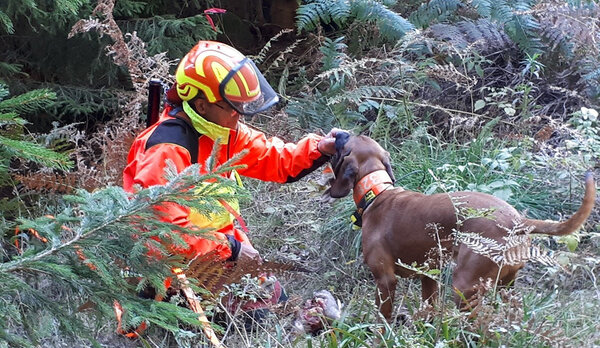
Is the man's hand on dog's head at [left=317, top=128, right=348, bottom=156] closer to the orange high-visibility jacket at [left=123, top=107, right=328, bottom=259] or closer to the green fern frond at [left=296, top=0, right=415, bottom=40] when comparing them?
the orange high-visibility jacket at [left=123, top=107, right=328, bottom=259]

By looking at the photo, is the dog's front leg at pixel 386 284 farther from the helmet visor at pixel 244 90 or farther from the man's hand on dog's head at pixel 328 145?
the helmet visor at pixel 244 90

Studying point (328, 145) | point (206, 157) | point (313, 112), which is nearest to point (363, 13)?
point (313, 112)

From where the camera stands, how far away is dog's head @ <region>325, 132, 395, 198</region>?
168 inches

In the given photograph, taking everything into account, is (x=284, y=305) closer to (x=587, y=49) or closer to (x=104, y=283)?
(x=104, y=283)

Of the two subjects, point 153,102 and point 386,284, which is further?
point 153,102

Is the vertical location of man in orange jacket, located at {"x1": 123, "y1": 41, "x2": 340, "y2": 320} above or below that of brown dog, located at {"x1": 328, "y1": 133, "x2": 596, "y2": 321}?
above

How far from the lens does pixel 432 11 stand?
270 inches

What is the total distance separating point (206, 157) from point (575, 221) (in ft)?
6.15

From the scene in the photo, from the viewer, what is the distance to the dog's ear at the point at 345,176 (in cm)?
425

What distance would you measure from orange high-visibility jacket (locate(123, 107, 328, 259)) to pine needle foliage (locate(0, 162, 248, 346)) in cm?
79

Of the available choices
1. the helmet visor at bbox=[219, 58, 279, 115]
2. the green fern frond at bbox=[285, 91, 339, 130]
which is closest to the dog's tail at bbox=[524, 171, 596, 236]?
the helmet visor at bbox=[219, 58, 279, 115]

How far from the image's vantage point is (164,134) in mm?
4023

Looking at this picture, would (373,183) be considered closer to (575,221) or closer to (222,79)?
(222,79)

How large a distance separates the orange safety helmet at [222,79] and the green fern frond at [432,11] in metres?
3.11
